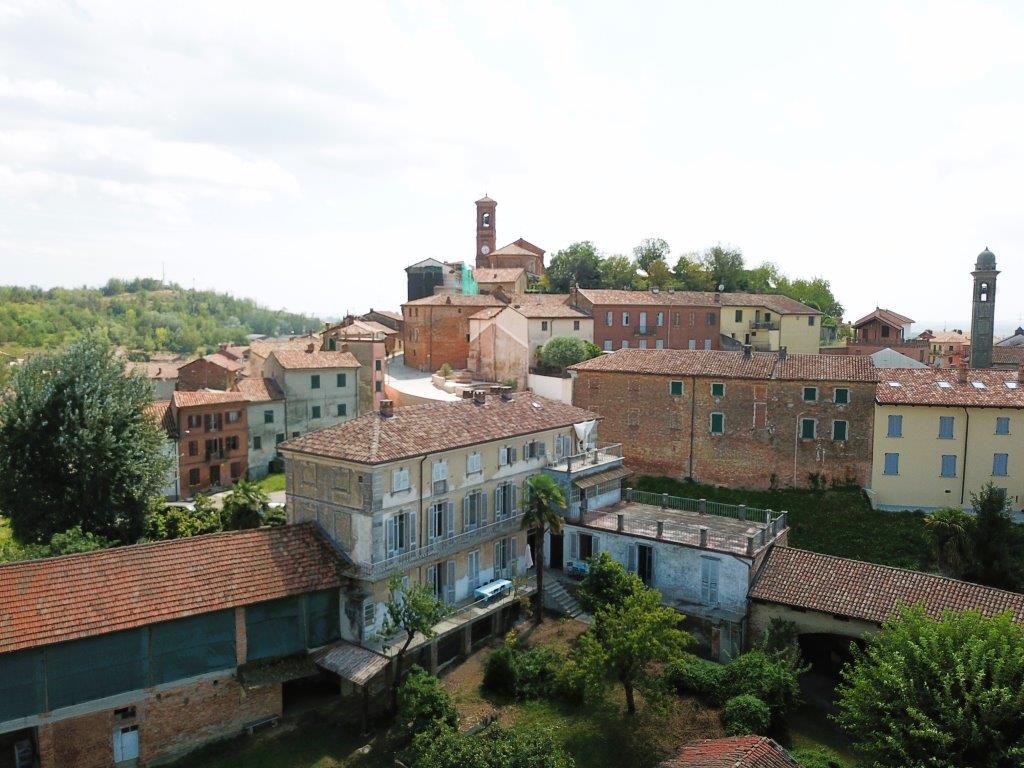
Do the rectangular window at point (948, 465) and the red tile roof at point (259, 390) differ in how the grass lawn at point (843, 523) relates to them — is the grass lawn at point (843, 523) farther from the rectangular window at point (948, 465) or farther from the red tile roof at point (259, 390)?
the red tile roof at point (259, 390)

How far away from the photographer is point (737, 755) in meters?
20.0

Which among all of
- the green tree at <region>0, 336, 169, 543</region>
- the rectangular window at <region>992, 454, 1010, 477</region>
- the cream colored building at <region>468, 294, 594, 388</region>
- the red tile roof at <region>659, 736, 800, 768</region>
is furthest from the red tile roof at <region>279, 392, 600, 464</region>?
the cream colored building at <region>468, 294, 594, 388</region>

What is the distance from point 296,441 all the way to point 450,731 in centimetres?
1261

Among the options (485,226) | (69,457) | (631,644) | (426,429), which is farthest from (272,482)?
(485,226)

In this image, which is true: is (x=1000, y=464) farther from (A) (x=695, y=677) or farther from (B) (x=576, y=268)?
(B) (x=576, y=268)

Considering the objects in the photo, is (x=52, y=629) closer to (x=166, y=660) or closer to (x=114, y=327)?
(x=166, y=660)

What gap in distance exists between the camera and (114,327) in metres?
149

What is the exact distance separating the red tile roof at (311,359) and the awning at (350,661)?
98.9 ft

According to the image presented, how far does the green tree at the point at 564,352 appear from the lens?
5550 centimetres

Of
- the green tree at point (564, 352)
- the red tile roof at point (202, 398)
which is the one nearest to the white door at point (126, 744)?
the red tile roof at point (202, 398)

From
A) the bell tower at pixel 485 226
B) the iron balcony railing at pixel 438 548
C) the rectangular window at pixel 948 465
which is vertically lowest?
the iron balcony railing at pixel 438 548

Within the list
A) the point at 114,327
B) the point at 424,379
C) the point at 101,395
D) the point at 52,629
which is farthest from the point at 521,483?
the point at 114,327

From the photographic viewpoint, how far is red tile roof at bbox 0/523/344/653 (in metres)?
22.0

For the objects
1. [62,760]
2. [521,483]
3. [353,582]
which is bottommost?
[62,760]
